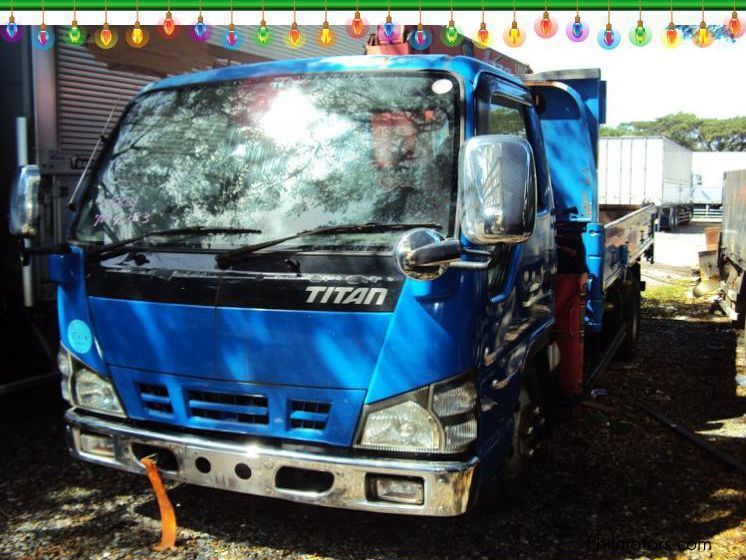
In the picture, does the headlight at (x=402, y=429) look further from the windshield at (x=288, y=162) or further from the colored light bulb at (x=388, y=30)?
the colored light bulb at (x=388, y=30)

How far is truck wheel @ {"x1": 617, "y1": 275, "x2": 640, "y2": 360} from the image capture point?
24.8 feet

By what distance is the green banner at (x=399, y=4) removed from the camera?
5.39 meters

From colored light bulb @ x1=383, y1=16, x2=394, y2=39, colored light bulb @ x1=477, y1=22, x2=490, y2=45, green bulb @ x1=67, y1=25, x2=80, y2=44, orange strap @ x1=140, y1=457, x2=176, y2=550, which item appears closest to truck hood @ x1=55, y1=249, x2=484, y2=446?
orange strap @ x1=140, y1=457, x2=176, y2=550

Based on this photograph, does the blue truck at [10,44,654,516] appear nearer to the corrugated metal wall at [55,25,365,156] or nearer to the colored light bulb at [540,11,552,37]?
the colored light bulb at [540,11,552,37]

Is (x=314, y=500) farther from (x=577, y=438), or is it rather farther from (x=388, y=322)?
(x=577, y=438)

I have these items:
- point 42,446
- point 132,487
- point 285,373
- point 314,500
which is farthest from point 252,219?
point 42,446

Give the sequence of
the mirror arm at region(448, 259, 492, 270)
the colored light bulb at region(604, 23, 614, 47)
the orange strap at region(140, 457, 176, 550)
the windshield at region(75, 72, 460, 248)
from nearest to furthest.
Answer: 1. the mirror arm at region(448, 259, 492, 270)
2. the windshield at region(75, 72, 460, 248)
3. the orange strap at region(140, 457, 176, 550)
4. the colored light bulb at region(604, 23, 614, 47)

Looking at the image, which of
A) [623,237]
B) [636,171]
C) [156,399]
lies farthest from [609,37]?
[636,171]

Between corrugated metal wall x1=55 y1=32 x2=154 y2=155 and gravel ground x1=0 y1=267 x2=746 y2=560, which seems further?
corrugated metal wall x1=55 y1=32 x2=154 y2=155

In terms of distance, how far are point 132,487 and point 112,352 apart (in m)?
1.33

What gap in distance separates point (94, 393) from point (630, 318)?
226 inches

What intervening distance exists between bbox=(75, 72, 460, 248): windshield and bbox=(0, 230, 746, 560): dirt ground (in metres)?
1.47

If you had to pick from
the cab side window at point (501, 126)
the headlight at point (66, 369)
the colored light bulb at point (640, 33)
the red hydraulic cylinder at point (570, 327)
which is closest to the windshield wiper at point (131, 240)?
the headlight at point (66, 369)

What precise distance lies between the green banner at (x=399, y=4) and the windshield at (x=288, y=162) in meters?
2.09
